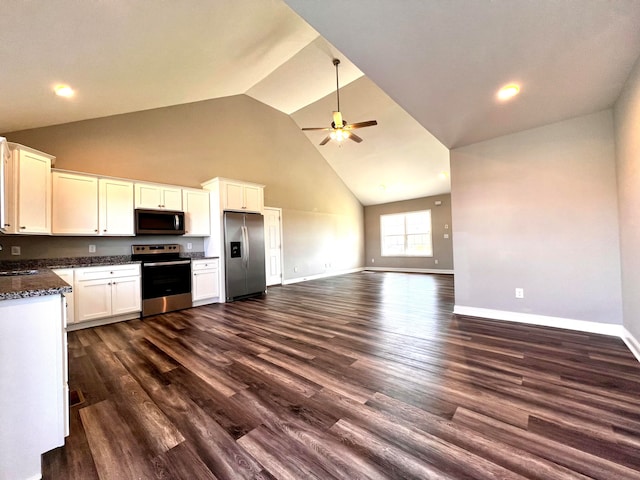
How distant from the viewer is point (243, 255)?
208 inches

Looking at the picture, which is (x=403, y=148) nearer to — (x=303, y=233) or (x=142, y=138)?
(x=303, y=233)

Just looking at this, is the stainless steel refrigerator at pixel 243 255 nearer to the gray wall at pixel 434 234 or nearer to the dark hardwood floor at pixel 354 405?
the dark hardwood floor at pixel 354 405

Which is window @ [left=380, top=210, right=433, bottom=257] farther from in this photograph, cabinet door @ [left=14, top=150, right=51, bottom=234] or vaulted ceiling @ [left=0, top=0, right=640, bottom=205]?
→ cabinet door @ [left=14, top=150, right=51, bottom=234]

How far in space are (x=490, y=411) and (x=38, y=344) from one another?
8.37 ft

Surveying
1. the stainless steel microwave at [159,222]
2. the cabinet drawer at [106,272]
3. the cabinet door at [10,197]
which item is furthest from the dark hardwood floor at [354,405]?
the stainless steel microwave at [159,222]

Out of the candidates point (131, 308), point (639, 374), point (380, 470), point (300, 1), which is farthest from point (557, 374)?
point (131, 308)

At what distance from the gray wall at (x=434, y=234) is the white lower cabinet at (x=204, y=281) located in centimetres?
664

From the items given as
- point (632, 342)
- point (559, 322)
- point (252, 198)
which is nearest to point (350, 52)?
point (632, 342)

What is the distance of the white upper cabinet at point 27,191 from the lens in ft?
9.24

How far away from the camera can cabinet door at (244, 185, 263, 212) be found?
5.46 metres

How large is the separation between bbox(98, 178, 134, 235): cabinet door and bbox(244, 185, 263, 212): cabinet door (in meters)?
1.98

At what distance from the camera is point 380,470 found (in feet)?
3.99

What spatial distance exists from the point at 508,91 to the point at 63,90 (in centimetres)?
452

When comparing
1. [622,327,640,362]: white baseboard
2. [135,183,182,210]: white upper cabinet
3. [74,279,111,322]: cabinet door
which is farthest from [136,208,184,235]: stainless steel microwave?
[622,327,640,362]: white baseboard
